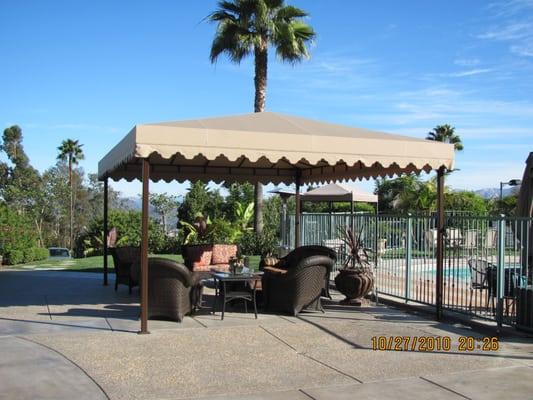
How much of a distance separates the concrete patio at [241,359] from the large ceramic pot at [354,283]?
641 mm

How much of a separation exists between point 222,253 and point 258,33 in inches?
444

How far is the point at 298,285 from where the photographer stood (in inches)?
351

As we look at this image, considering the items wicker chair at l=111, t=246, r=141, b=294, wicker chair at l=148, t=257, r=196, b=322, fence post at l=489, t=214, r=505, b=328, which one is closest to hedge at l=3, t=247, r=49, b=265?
wicker chair at l=111, t=246, r=141, b=294

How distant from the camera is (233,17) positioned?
71.3 ft

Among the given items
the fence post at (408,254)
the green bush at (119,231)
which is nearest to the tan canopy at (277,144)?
the fence post at (408,254)

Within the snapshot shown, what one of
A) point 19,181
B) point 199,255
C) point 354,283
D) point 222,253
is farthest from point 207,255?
point 19,181

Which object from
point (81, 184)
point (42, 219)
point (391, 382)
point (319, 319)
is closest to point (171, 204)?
point (42, 219)

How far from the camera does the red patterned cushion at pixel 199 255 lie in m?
12.6

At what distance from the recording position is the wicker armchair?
886 cm

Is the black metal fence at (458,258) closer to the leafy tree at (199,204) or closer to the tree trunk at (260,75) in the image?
the tree trunk at (260,75)

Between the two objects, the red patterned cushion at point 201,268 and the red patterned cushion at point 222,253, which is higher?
the red patterned cushion at point 222,253

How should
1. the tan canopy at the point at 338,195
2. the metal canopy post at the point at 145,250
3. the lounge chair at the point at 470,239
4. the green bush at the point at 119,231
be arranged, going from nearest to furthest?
the metal canopy post at the point at 145,250
the lounge chair at the point at 470,239
the tan canopy at the point at 338,195
the green bush at the point at 119,231
